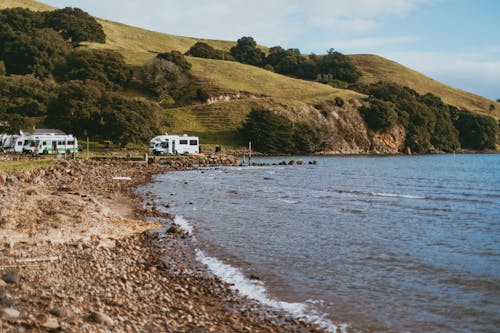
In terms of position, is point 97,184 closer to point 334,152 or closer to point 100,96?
point 100,96

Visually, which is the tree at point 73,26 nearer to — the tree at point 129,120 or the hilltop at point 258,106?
the hilltop at point 258,106

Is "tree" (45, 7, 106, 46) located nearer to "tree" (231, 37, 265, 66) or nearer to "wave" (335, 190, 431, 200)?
"tree" (231, 37, 265, 66)

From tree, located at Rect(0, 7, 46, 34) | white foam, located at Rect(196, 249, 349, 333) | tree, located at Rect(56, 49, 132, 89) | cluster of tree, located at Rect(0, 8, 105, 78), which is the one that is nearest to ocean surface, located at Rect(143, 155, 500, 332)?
white foam, located at Rect(196, 249, 349, 333)

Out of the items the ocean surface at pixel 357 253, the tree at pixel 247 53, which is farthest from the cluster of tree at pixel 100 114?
the tree at pixel 247 53

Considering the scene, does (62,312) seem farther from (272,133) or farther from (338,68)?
(338,68)

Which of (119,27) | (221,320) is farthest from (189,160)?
(119,27)

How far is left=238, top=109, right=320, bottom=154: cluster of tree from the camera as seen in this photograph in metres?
104

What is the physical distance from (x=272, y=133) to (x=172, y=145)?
30767mm

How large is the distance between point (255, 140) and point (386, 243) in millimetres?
83739

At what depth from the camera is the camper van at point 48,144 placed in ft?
227

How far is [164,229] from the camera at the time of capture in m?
22.1

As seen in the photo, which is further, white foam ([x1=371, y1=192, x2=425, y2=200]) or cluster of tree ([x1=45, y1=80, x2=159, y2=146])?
cluster of tree ([x1=45, y1=80, x2=159, y2=146])

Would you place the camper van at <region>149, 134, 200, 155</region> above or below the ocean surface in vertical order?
above

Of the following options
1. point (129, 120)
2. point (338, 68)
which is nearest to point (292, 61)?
point (338, 68)
